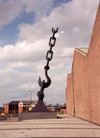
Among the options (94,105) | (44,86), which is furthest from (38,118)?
(94,105)

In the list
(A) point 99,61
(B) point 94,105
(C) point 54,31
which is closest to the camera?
(A) point 99,61

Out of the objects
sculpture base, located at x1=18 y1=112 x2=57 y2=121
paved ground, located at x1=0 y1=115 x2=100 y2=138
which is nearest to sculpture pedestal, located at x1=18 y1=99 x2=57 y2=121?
sculpture base, located at x1=18 y1=112 x2=57 y2=121

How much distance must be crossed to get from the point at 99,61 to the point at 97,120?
5601 mm

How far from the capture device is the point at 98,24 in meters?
12.7

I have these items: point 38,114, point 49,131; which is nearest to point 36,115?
point 38,114

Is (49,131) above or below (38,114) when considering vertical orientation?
above

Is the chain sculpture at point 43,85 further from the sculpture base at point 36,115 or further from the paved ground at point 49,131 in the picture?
the paved ground at point 49,131

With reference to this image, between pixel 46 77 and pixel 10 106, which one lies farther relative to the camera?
pixel 10 106

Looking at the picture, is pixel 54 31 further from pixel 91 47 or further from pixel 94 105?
pixel 94 105

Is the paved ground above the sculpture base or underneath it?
above

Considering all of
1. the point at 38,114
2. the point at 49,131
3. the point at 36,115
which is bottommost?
the point at 36,115

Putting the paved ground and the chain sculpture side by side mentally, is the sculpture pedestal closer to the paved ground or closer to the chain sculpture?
the chain sculpture

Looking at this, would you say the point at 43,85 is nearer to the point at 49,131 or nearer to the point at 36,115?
the point at 36,115

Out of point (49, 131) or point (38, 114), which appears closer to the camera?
point (49, 131)
